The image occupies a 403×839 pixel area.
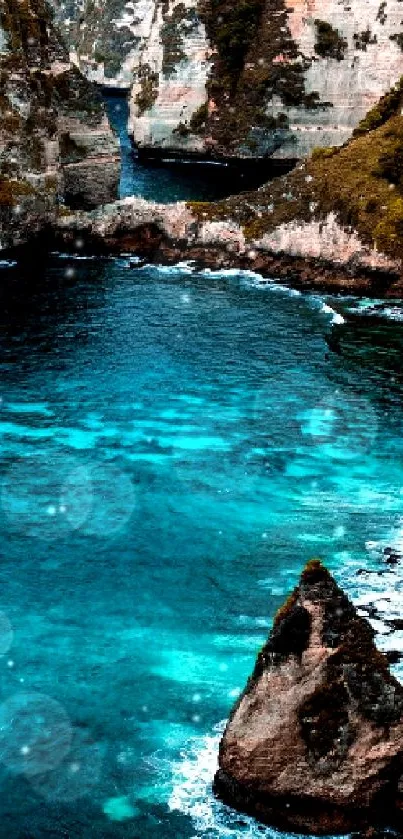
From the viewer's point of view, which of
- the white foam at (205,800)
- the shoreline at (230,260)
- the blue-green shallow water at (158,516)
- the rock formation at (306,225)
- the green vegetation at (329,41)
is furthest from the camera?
the green vegetation at (329,41)

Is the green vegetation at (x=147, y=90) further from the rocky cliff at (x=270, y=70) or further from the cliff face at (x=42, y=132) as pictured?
the cliff face at (x=42, y=132)

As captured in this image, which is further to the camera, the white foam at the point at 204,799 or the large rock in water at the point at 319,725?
the white foam at the point at 204,799

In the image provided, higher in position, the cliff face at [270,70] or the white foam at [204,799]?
the cliff face at [270,70]

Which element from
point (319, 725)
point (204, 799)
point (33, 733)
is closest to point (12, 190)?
point (33, 733)

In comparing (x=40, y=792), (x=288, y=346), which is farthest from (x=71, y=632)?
(x=288, y=346)

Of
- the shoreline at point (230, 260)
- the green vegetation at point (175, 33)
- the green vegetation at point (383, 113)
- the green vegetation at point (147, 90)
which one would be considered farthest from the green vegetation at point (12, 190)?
the green vegetation at point (147, 90)

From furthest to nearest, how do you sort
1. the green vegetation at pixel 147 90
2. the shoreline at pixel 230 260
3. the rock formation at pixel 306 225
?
the green vegetation at pixel 147 90 < the rock formation at pixel 306 225 < the shoreline at pixel 230 260
